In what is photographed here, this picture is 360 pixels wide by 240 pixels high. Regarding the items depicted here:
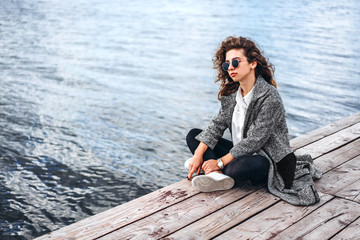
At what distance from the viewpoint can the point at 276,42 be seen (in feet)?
52.5

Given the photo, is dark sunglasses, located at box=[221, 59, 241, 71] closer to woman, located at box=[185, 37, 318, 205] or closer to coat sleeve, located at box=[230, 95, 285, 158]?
woman, located at box=[185, 37, 318, 205]

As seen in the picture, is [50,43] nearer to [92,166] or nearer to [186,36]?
[186,36]

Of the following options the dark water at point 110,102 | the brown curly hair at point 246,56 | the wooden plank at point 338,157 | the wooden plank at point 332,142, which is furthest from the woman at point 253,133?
the dark water at point 110,102

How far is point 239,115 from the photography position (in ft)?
10.4

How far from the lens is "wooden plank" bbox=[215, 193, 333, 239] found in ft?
8.21

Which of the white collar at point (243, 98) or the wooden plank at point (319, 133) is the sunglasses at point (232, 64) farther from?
the wooden plank at point (319, 133)

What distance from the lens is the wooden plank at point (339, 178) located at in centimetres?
315

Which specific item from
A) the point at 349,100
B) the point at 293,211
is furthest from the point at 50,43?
the point at 293,211

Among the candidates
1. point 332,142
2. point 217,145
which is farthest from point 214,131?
point 332,142

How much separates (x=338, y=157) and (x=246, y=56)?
59.2 inches

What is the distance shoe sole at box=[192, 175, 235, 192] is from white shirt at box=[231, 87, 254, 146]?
0.37 m

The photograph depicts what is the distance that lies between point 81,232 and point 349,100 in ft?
25.5

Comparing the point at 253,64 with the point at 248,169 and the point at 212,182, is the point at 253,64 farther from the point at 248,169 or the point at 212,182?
the point at 212,182

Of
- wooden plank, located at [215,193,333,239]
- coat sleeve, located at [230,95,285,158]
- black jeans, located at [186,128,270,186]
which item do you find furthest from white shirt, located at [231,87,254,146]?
wooden plank, located at [215,193,333,239]
